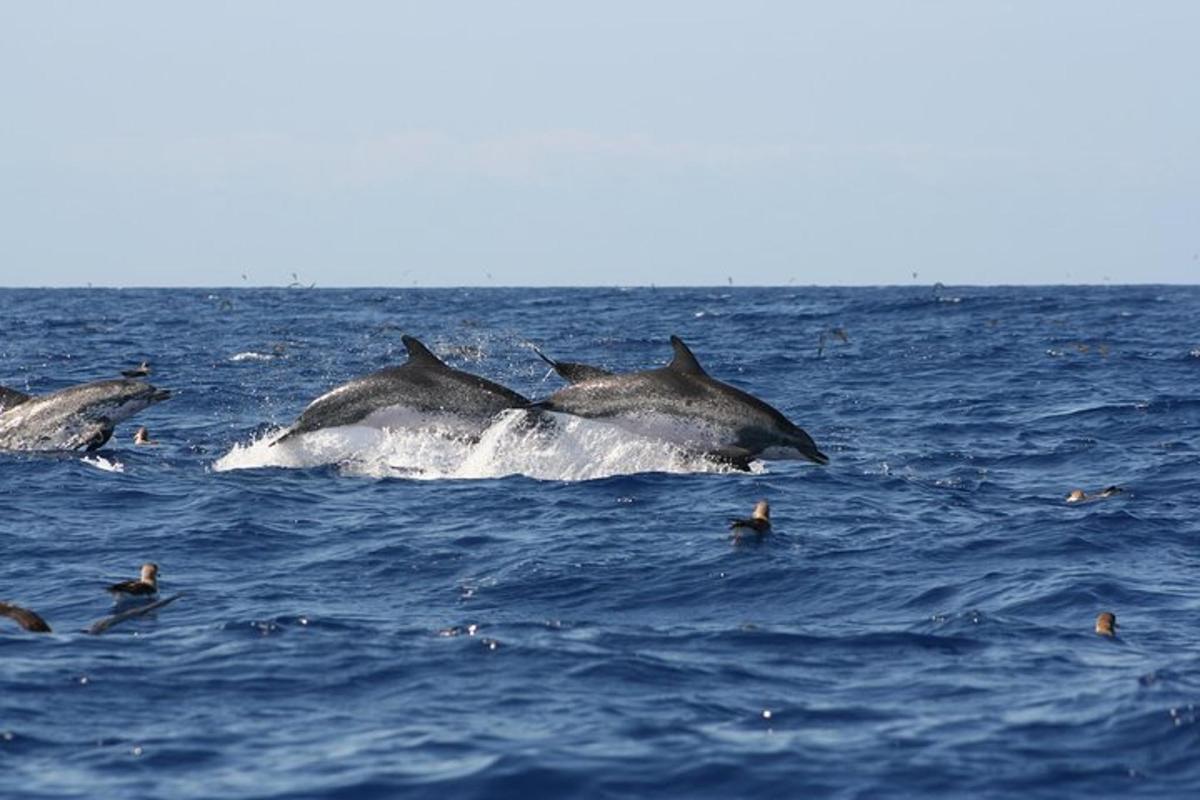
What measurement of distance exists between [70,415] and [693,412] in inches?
317

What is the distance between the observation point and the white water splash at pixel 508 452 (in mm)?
22125

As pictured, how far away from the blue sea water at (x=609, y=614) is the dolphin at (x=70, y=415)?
2.56ft

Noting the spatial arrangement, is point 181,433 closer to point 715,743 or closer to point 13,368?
point 13,368

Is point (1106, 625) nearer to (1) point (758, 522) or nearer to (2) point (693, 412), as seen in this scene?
(1) point (758, 522)

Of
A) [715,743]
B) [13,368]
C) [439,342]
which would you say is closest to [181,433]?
[13,368]

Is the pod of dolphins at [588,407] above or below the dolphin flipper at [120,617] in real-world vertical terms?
above

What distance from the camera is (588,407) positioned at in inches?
865

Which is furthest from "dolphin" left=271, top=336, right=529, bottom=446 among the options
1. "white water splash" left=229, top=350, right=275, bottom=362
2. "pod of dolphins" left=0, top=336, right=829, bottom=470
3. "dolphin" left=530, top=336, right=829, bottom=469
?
"white water splash" left=229, top=350, right=275, bottom=362

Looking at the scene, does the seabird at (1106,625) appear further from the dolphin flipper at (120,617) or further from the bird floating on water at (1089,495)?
the dolphin flipper at (120,617)

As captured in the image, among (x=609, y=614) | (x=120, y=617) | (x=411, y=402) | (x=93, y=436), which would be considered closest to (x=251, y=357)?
(x=93, y=436)

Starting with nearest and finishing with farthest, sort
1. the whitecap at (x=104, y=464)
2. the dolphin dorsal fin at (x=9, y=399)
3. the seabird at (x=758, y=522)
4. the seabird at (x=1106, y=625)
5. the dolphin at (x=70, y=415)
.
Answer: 1. the seabird at (x=1106, y=625)
2. the seabird at (x=758, y=522)
3. the whitecap at (x=104, y=464)
4. the dolphin at (x=70, y=415)
5. the dolphin dorsal fin at (x=9, y=399)

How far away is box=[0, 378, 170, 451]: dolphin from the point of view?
24062 mm

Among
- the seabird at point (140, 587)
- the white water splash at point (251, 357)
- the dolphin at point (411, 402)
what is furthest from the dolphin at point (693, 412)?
the white water splash at point (251, 357)

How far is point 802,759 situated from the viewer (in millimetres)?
10414
